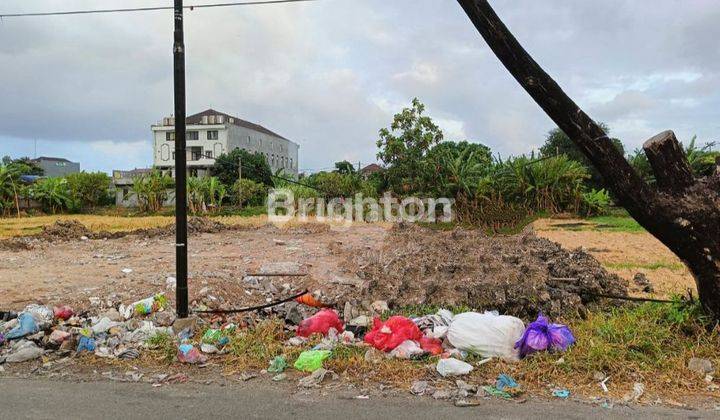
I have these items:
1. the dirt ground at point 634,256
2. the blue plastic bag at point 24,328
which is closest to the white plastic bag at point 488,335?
the dirt ground at point 634,256

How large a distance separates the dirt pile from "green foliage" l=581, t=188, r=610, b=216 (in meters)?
10.9

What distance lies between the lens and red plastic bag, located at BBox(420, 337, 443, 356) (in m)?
4.80

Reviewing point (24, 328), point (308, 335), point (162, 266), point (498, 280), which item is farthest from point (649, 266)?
point (24, 328)

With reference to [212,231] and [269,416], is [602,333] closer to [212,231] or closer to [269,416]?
[269,416]

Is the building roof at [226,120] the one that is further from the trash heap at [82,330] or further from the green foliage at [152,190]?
the trash heap at [82,330]

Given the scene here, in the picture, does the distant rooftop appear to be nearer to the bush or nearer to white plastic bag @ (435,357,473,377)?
the bush

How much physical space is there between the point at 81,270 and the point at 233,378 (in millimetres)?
5552

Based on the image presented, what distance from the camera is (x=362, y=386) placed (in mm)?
4145

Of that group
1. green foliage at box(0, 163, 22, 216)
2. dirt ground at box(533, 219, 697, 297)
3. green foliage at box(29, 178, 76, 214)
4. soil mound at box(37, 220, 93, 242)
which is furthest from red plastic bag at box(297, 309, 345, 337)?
green foliage at box(29, 178, 76, 214)

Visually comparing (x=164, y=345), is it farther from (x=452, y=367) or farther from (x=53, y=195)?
(x=53, y=195)

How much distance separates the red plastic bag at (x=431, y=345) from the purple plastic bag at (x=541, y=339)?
68 centimetres

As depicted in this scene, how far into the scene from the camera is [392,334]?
494 cm

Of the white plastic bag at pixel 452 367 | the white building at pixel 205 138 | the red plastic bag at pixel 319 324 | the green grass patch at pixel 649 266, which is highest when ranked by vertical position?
the white building at pixel 205 138

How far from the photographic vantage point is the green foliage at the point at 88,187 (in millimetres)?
28562
